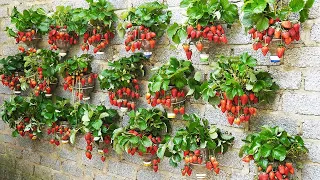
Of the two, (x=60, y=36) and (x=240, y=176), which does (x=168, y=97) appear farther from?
(x=60, y=36)

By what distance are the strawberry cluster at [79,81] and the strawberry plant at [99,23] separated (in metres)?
0.19

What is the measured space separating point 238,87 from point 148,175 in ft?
3.48

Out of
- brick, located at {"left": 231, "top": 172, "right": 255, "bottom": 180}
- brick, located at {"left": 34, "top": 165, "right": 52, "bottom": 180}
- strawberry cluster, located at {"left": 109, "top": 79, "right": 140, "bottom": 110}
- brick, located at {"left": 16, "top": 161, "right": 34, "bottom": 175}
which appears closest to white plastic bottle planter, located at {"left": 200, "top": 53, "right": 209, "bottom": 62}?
strawberry cluster, located at {"left": 109, "top": 79, "right": 140, "bottom": 110}

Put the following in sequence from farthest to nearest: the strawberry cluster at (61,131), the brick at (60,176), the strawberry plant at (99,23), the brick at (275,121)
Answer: the brick at (60,176), the strawberry cluster at (61,131), the strawberry plant at (99,23), the brick at (275,121)

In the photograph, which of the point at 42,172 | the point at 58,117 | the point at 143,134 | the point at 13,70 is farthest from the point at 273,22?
the point at 42,172

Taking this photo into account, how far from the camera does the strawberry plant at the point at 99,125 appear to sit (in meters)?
2.69

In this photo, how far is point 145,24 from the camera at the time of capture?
2.42 m

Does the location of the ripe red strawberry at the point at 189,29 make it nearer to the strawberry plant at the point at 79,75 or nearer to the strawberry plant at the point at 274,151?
the strawberry plant at the point at 274,151

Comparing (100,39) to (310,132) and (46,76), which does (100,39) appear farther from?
(310,132)

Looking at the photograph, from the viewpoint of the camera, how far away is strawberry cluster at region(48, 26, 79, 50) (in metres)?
2.88

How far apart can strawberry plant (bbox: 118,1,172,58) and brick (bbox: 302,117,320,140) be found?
94 cm

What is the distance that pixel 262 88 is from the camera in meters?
2.06

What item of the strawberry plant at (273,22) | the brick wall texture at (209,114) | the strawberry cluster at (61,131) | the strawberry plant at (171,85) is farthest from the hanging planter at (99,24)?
the strawberry plant at (273,22)

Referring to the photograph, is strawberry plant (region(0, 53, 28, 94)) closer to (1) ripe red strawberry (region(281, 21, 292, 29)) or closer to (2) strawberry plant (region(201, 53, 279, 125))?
(2) strawberry plant (region(201, 53, 279, 125))
